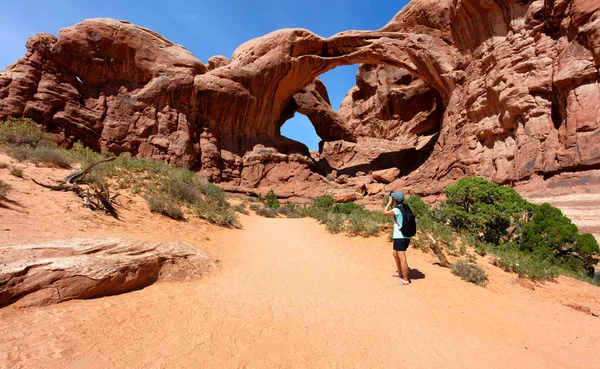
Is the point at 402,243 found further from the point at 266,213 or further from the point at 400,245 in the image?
the point at 266,213

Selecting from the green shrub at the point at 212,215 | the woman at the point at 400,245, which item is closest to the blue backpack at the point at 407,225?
the woman at the point at 400,245

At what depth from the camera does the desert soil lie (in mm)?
2623

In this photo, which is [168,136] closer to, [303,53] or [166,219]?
[303,53]

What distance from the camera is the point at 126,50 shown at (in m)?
21.8

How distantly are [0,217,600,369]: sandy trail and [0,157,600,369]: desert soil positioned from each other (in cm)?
2

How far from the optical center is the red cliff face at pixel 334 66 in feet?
47.6

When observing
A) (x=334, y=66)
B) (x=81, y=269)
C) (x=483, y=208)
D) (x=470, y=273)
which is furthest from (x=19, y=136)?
(x=334, y=66)

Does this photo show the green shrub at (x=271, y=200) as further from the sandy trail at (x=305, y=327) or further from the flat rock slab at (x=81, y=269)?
the flat rock slab at (x=81, y=269)

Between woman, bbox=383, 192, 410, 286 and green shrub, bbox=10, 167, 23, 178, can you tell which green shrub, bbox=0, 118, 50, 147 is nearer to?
green shrub, bbox=10, 167, 23, 178

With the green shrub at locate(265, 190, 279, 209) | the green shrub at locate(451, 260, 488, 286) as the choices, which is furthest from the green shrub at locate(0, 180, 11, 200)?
the green shrub at locate(265, 190, 279, 209)

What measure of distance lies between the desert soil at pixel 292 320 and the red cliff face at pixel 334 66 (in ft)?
40.9

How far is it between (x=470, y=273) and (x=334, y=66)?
975 inches

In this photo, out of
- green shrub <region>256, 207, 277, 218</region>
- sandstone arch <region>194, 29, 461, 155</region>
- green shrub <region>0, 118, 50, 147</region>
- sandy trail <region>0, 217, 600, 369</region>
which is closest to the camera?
sandy trail <region>0, 217, 600, 369</region>

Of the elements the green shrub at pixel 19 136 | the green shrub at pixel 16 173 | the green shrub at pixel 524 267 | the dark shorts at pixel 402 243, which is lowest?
the green shrub at pixel 524 267
